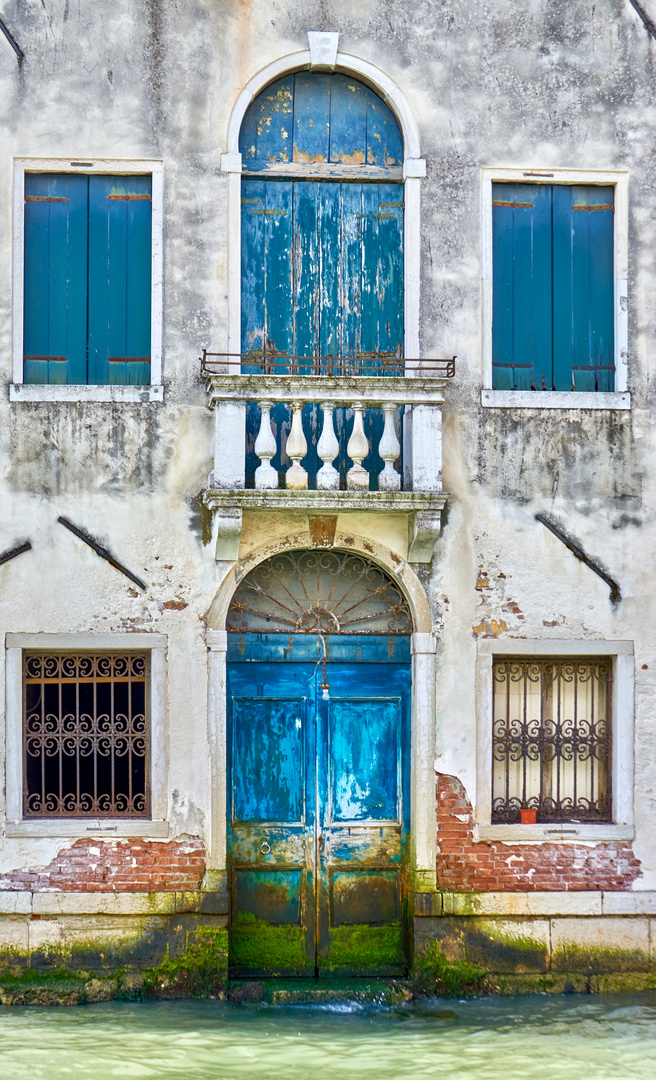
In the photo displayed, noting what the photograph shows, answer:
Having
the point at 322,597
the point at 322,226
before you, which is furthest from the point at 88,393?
the point at 322,597

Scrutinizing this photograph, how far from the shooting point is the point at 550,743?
862 cm

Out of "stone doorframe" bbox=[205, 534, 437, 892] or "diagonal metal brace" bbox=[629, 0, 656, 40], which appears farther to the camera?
"diagonal metal brace" bbox=[629, 0, 656, 40]

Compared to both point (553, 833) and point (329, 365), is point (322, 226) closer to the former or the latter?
point (329, 365)

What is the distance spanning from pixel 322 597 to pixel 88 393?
7.52ft

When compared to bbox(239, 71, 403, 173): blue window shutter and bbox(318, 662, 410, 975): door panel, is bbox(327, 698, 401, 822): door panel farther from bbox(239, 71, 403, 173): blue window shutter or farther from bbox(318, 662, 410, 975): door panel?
bbox(239, 71, 403, 173): blue window shutter

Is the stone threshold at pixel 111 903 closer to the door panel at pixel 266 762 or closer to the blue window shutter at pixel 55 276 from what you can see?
the door panel at pixel 266 762

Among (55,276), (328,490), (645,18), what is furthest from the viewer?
(645,18)

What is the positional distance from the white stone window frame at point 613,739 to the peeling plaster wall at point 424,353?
0.08 m

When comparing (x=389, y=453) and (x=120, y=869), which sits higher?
(x=389, y=453)

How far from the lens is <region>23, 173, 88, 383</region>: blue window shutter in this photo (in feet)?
27.8

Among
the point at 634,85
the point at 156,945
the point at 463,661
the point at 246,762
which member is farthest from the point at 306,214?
the point at 156,945

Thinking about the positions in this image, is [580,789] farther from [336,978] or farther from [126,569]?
[126,569]

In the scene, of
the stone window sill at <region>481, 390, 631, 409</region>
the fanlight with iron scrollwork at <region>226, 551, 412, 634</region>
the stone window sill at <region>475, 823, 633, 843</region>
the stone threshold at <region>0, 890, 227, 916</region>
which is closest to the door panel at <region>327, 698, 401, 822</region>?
the fanlight with iron scrollwork at <region>226, 551, 412, 634</region>

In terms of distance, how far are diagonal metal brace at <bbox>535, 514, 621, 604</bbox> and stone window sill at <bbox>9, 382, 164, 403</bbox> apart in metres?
2.97
